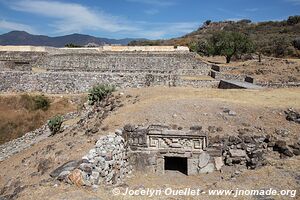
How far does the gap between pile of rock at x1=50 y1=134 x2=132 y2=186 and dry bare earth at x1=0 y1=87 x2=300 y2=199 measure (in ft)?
0.84

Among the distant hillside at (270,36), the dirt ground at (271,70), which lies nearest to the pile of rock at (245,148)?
the dirt ground at (271,70)

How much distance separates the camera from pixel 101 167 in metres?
8.97

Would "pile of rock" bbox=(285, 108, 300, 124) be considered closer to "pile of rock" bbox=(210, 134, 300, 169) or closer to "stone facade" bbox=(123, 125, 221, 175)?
"pile of rock" bbox=(210, 134, 300, 169)

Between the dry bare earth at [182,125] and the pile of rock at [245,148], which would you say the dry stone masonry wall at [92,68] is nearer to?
the dry bare earth at [182,125]

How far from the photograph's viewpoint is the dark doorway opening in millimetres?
11320

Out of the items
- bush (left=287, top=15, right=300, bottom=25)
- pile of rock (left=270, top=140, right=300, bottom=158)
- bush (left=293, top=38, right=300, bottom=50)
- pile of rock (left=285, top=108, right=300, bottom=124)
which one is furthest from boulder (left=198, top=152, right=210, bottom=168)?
bush (left=287, top=15, right=300, bottom=25)

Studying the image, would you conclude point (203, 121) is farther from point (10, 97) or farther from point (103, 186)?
point (10, 97)

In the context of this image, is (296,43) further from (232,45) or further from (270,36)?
(232,45)

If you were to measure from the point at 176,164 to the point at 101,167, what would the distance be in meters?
3.45

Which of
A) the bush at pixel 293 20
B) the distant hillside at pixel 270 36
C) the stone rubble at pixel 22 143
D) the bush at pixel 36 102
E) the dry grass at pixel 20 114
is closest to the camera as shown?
the stone rubble at pixel 22 143

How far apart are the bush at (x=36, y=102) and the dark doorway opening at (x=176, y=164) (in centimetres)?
1422

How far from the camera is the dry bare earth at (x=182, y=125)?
858 centimetres

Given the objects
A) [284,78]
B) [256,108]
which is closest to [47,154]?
[256,108]

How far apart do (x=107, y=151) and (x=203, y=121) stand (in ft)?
11.6
